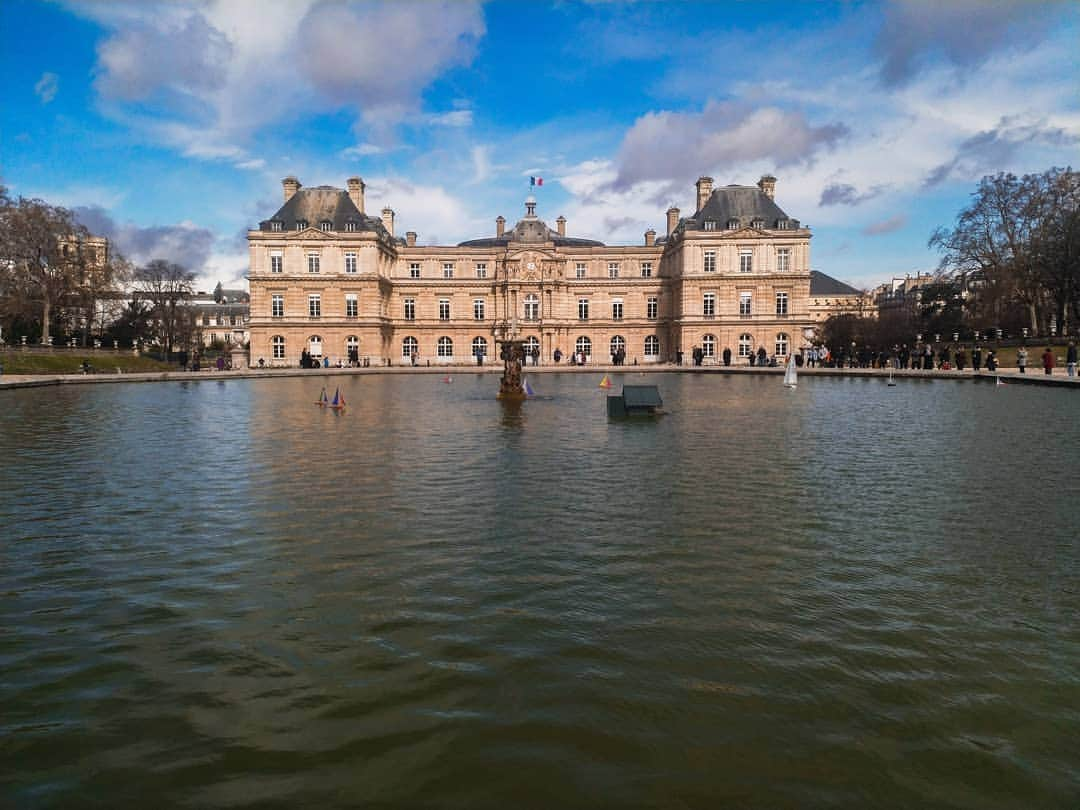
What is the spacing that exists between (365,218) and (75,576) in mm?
66675

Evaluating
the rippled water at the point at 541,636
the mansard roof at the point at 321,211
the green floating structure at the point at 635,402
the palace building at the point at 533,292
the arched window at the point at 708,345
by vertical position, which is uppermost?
the mansard roof at the point at 321,211

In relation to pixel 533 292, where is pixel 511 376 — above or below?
below

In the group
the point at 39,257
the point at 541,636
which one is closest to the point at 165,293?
the point at 39,257

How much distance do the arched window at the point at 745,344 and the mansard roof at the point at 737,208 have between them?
10.6 metres

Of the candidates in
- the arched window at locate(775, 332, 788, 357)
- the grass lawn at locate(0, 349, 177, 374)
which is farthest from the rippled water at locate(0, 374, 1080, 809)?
the arched window at locate(775, 332, 788, 357)

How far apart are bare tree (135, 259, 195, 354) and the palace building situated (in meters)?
9.20

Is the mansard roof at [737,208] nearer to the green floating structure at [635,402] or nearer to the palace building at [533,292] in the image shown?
the palace building at [533,292]

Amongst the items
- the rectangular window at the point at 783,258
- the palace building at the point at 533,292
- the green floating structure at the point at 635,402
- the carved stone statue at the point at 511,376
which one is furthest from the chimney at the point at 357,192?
the green floating structure at the point at 635,402

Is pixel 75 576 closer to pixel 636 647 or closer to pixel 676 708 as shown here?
pixel 636 647

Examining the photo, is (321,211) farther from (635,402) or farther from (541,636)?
(541,636)

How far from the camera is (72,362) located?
5203 cm

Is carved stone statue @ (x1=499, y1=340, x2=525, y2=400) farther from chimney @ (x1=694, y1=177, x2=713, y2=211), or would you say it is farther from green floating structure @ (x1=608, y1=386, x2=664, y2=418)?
chimney @ (x1=694, y1=177, x2=713, y2=211)

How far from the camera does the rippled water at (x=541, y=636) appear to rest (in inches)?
157

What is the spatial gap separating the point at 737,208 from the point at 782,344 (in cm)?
1401
